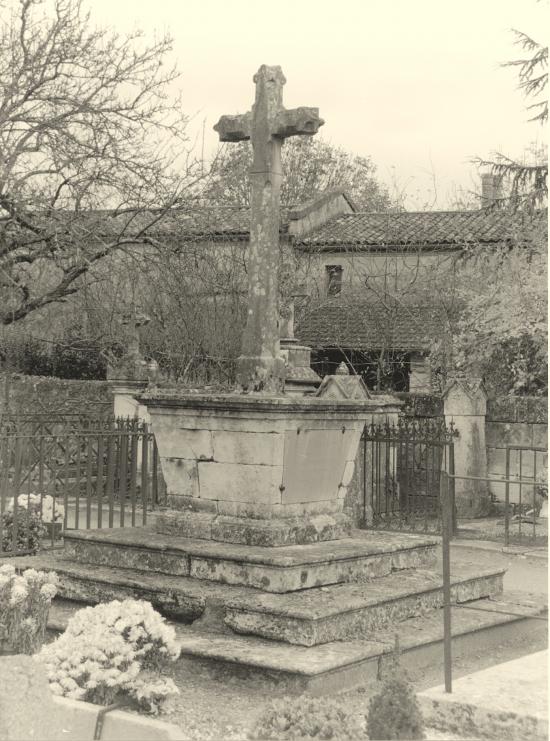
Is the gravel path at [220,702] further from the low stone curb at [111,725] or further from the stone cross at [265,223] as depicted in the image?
the stone cross at [265,223]

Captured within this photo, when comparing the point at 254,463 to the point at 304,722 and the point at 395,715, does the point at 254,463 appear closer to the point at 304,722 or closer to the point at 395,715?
the point at 304,722

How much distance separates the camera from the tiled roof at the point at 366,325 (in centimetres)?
2440

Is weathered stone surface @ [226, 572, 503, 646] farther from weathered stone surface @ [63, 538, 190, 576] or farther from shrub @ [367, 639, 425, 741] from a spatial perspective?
shrub @ [367, 639, 425, 741]

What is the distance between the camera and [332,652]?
6762mm

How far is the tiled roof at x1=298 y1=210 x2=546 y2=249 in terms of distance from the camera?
28.0 metres

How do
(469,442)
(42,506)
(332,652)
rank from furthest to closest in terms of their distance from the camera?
(469,442), (42,506), (332,652)

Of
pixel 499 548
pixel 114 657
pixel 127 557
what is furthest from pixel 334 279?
pixel 114 657

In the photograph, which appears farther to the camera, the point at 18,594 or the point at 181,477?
the point at 181,477

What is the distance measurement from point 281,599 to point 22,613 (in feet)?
5.77

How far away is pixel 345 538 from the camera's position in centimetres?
877

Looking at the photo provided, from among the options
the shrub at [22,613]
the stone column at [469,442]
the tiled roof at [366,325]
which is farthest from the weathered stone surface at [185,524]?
the tiled roof at [366,325]

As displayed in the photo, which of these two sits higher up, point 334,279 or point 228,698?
point 334,279

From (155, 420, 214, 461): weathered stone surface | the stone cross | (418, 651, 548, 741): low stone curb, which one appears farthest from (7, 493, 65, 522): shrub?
(418, 651, 548, 741): low stone curb

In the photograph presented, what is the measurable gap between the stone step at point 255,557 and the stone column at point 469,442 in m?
8.36
